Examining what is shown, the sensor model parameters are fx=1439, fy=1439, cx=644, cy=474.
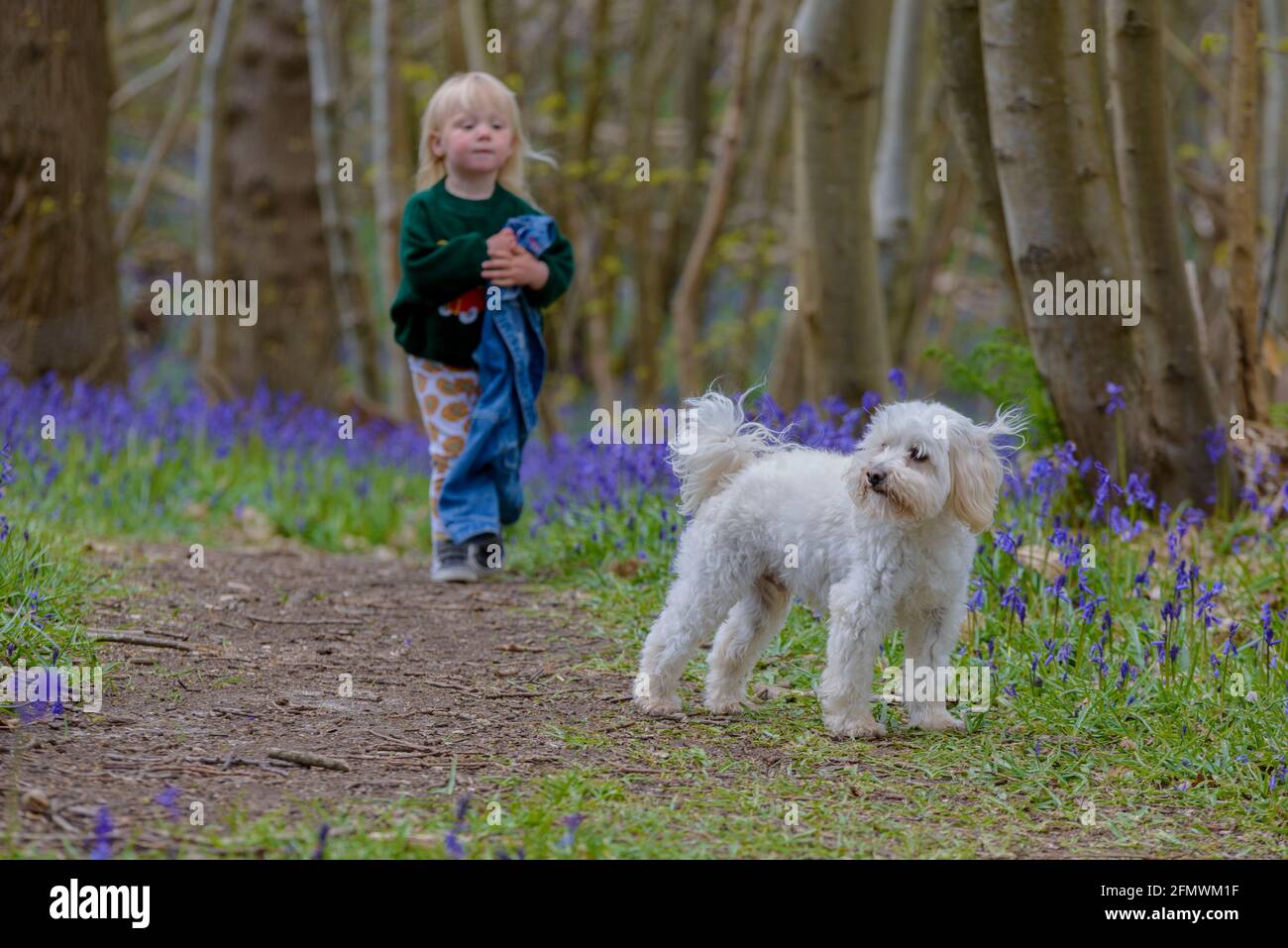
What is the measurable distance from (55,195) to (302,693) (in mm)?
5498

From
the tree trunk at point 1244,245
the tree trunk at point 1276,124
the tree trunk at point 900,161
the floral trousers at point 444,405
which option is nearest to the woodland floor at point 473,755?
the floral trousers at point 444,405

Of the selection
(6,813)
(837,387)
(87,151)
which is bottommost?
(6,813)

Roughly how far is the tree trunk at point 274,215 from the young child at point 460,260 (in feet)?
15.8

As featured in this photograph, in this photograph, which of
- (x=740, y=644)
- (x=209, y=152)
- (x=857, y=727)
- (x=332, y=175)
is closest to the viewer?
(x=857, y=727)

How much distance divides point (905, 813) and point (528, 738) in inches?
43.4

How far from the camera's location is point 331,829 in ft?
10.2

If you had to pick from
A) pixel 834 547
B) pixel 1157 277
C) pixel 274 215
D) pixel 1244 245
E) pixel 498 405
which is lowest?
pixel 834 547

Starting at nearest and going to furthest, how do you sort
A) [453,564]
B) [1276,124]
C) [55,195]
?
[453,564] → [55,195] → [1276,124]

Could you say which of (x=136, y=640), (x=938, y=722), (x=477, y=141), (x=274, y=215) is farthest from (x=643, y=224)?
(x=938, y=722)

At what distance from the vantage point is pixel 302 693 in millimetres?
4438

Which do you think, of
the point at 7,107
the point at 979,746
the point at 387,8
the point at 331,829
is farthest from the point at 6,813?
the point at 387,8

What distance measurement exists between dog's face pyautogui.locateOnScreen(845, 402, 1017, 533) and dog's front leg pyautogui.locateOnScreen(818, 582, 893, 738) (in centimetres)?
28

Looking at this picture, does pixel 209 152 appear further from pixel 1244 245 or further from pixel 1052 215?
pixel 1244 245
